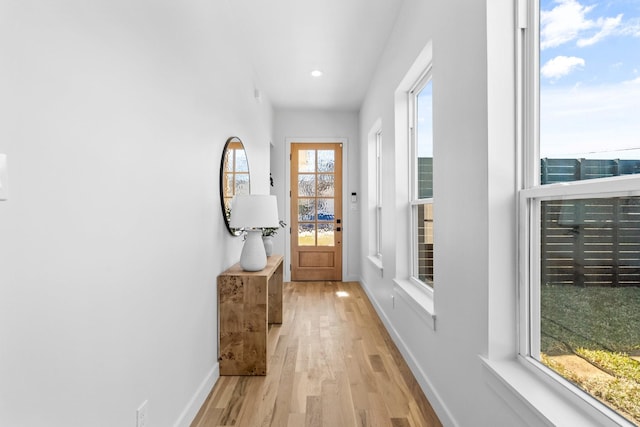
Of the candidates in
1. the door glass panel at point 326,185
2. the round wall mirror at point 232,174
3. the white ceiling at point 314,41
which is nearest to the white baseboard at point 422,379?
the round wall mirror at point 232,174

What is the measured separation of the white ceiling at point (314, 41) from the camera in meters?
2.96

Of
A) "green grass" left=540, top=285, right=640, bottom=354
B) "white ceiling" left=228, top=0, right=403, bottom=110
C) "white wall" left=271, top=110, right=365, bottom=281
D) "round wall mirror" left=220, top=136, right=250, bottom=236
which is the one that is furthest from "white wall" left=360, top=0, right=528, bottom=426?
"white wall" left=271, top=110, right=365, bottom=281

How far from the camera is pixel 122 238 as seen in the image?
1.34 meters

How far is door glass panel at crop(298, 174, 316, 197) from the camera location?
5902 millimetres

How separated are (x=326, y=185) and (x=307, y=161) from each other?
1.62ft

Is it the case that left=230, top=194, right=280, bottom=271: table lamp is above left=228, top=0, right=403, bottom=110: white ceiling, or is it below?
below

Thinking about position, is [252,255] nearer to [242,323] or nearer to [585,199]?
[242,323]

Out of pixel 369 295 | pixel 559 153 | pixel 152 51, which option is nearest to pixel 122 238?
pixel 152 51

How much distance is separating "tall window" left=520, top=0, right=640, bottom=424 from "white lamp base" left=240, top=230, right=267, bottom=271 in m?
1.77

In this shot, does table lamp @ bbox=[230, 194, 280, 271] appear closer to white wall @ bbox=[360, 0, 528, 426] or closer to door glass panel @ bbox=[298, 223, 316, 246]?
white wall @ bbox=[360, 0, 528, 426]

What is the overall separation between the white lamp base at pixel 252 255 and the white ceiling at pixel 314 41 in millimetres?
1830

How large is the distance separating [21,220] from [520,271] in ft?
5.33

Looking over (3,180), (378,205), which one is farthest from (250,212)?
(378,205)

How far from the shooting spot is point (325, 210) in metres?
5.91
